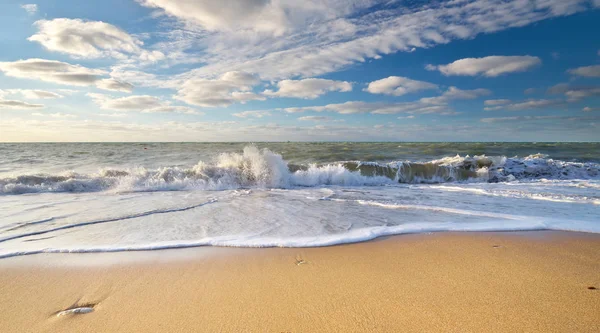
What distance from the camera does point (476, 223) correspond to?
15.5 ft

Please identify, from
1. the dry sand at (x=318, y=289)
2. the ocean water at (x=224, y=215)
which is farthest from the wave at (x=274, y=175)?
the dry sand at (x=318, y=289)

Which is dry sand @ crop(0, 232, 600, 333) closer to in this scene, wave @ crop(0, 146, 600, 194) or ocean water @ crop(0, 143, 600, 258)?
ocean water @ crop(0, 143, 600, 258)

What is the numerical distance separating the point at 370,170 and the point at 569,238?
9.25 meters

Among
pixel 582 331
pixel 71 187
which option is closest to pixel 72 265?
pixel 582 331

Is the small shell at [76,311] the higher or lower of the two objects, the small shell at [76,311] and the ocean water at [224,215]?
the higher

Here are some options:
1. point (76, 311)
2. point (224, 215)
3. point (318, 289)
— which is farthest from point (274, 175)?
point (76, 311)

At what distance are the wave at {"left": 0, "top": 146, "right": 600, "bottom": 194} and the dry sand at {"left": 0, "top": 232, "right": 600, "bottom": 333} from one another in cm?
714

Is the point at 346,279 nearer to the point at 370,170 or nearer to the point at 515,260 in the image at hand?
the point at 515,260

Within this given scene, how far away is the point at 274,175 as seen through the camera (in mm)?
11328

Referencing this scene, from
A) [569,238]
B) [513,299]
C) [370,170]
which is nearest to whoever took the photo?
[513,299]

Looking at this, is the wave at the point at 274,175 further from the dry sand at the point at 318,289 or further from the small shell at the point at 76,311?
the small shell at the point at 76,311

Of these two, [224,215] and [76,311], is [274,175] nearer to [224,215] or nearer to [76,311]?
[224,215]

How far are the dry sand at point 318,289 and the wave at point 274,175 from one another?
7.14 meters

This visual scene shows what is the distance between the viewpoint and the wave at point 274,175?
9.82 m
